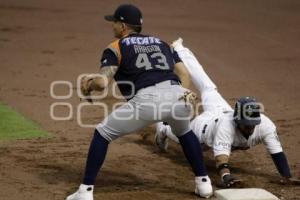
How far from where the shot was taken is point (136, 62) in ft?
19.4

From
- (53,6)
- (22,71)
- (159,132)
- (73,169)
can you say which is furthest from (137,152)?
(53,6)

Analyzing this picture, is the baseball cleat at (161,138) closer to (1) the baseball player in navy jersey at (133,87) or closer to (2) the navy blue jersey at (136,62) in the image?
(1) the baseball player in navy jersey at (133,87)

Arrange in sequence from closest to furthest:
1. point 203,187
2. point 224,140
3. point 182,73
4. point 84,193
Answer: point 84,193, point 203,187, point 182,73, point 224,140

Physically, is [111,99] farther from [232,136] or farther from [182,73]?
[182,73]

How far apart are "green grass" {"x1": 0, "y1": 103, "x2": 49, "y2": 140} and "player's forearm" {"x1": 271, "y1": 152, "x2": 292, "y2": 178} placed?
9.27 ft

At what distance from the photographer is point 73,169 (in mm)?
7027

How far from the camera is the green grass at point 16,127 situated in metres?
8.13

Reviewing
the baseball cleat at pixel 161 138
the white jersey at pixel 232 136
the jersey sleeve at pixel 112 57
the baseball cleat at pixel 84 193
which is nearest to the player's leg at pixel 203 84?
the baseball cleat at pixel 161 138

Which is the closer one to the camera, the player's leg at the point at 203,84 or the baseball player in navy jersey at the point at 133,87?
the baseball player in navy jersey at the point at 133,87

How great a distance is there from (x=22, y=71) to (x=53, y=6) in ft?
15.6

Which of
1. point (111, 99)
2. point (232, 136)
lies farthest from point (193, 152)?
point (111, 99)

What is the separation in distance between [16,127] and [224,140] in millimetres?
2867

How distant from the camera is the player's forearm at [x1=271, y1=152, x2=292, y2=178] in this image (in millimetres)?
6574

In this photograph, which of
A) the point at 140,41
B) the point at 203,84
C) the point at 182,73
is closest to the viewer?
the point at 140,41
